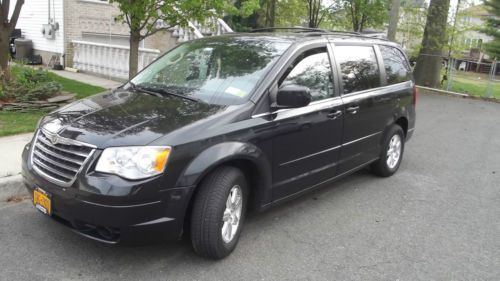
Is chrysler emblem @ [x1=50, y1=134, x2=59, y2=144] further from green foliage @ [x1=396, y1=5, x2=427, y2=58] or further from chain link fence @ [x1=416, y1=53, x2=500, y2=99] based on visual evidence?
green foliage @ [x1=396, y1=5, x2=427, y2=58]

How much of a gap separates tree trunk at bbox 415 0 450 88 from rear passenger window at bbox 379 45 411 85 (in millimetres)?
12007

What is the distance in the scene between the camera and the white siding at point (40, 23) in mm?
13805

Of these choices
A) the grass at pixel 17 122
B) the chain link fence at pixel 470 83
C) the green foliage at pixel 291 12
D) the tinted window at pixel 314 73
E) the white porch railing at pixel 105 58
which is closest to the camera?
the tinted window at pixel 314 73

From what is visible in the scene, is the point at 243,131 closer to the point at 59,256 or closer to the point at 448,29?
the point at 59,256

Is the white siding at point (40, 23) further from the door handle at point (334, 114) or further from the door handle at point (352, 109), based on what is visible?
the door handle at point (334, 114)

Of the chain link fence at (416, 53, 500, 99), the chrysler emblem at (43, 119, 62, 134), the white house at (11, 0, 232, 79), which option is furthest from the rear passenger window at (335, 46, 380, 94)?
the chain link fence at (416, 53, 500, 99)

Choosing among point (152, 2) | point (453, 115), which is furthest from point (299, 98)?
point (453, 115)

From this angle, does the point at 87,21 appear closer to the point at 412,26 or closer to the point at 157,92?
the point at 157,92

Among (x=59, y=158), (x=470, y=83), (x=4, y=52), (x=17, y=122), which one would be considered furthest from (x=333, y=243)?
(x=470, y=83)

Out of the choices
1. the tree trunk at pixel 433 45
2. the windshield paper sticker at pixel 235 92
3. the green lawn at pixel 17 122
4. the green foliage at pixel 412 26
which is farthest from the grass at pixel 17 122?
the green foliage at pixel 412 26

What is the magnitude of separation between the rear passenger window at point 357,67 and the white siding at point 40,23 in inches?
434

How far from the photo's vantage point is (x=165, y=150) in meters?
3.14

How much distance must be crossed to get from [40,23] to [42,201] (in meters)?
13.0

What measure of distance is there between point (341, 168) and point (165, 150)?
92.8 inches
